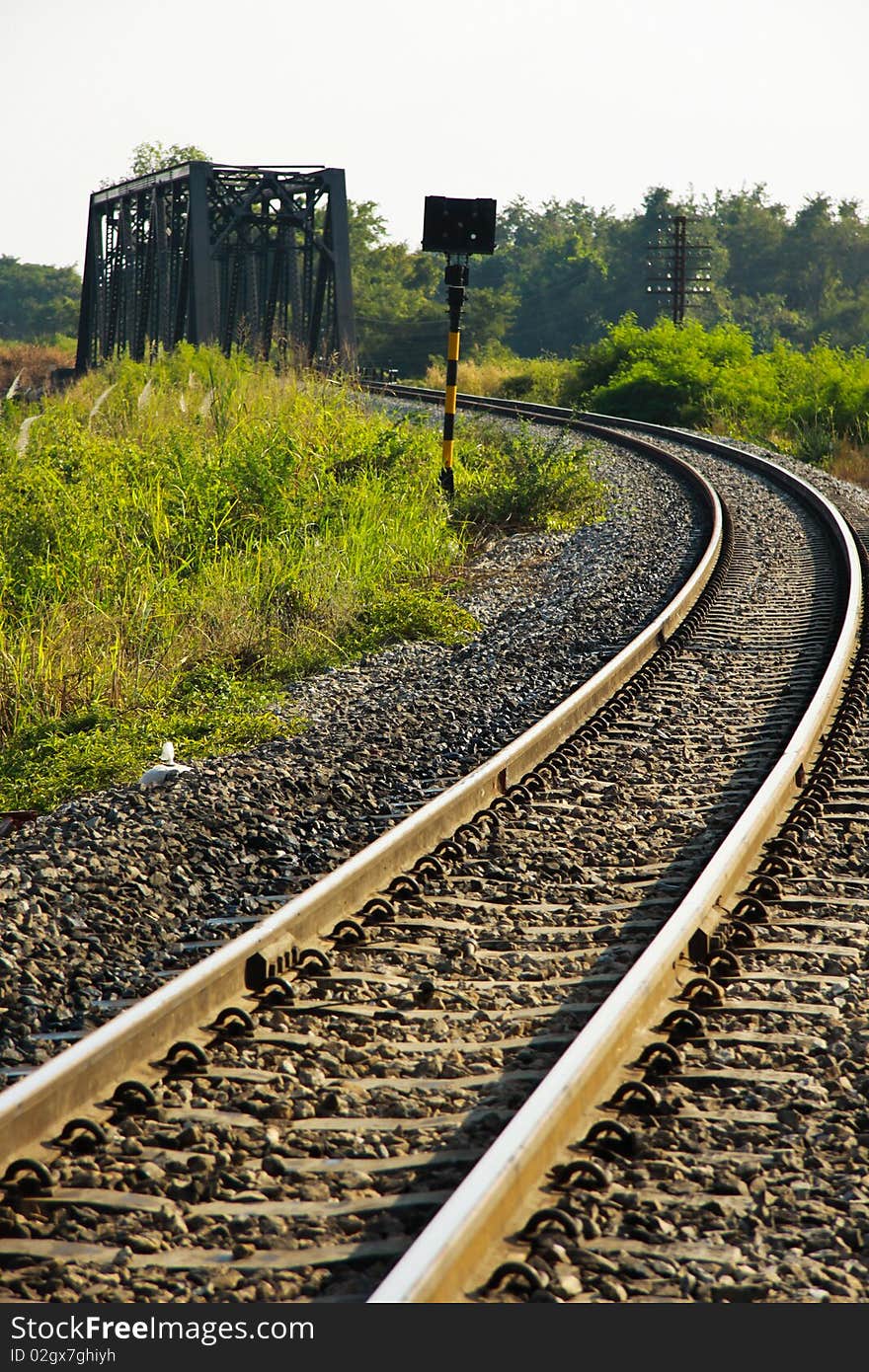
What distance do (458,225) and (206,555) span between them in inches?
217

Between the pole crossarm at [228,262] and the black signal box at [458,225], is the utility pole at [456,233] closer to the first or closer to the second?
the black signal box at [458,225]

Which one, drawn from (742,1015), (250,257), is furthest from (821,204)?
(742,1015)

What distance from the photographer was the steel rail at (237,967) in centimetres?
317

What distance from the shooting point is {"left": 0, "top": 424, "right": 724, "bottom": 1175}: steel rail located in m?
3.17

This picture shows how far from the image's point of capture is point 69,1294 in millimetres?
2658

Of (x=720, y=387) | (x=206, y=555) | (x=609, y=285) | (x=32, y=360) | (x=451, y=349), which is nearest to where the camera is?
(x=206, y=555)

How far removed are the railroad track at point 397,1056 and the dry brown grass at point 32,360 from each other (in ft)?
116

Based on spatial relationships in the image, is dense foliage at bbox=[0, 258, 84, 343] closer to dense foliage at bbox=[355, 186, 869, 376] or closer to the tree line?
the tree line

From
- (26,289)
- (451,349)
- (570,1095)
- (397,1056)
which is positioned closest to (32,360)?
(451,349)

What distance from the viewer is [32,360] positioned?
146ft

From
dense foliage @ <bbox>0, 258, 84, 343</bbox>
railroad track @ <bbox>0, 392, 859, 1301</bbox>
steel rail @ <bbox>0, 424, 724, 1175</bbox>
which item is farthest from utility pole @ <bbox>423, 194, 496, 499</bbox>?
dense foliage @ <bbox>0, 258, 84, 343</bbox>

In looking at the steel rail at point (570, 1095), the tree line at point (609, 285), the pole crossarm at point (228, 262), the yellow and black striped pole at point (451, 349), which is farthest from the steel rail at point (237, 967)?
the tree line at point (609, 285)

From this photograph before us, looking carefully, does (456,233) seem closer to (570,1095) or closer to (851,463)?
(851,463)

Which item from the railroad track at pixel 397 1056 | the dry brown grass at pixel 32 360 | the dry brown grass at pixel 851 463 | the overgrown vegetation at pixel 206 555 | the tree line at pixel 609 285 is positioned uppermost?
the tree line at pixel 609 285
